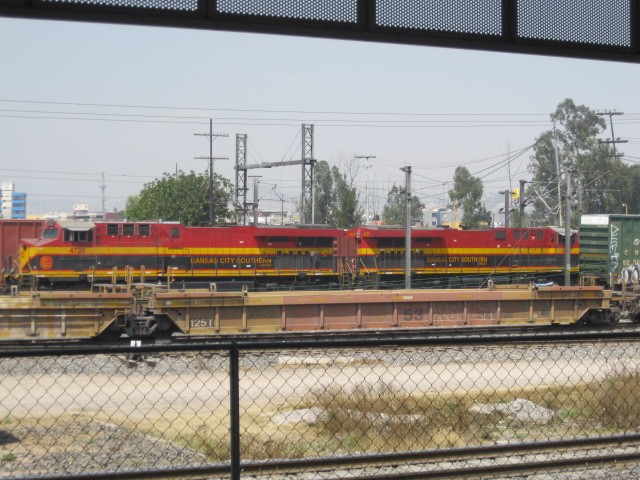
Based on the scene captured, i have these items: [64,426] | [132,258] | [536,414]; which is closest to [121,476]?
[64,426]

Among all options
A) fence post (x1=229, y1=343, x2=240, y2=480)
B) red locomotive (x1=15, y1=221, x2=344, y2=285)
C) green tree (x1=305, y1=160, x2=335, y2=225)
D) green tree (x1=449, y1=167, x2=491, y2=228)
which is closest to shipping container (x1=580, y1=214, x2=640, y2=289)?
red locomotive (x1=15, y1=221, x2=344, y2=285)

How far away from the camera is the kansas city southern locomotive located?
30.6 m

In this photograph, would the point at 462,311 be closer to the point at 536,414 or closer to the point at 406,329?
the point at 406,329

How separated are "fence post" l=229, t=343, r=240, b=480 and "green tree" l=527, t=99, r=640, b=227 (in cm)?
7889

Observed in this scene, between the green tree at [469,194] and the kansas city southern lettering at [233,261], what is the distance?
193 feet

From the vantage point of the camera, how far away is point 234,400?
5.16 meters

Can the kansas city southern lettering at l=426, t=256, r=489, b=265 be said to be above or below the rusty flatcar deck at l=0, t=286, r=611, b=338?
above

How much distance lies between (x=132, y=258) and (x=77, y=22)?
90.1 ft

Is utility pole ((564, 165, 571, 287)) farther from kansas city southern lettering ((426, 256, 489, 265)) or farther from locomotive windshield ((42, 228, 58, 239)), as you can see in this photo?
locomotive windshield ((42, 228, 58, 239))

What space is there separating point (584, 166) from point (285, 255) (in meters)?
60.9

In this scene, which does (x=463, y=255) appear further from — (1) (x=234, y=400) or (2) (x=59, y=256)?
(1) (x=234, y=400)

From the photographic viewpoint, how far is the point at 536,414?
1019cm

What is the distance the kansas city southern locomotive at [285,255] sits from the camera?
100 ft

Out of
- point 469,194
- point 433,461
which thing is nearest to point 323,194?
point 469,194
